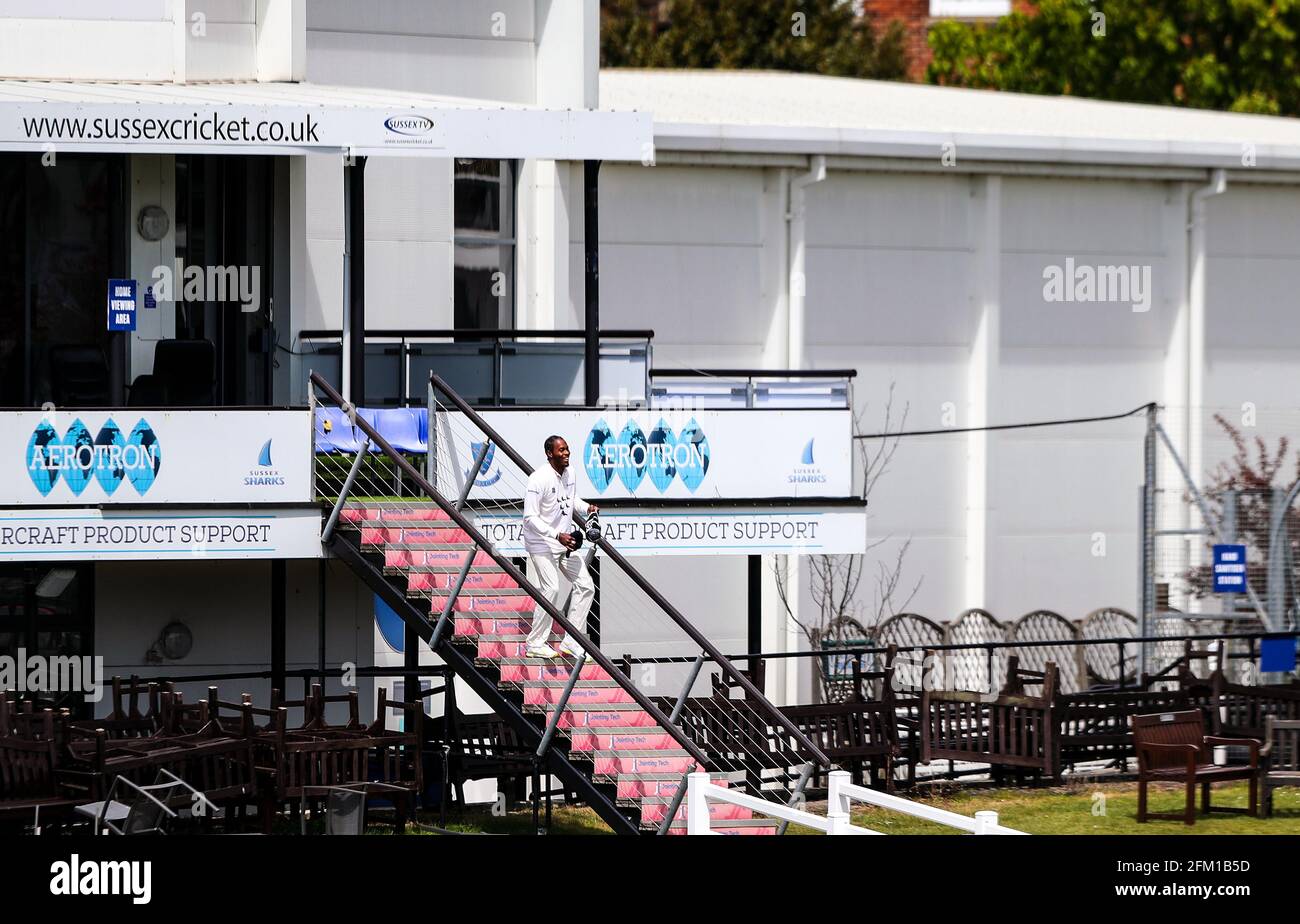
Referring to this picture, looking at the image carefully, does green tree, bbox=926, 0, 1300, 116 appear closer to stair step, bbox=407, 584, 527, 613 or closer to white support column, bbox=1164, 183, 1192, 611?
white support column, bbox=1164, 183, 1192, 611

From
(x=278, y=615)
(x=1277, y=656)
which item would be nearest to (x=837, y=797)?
(x=278, y=615)

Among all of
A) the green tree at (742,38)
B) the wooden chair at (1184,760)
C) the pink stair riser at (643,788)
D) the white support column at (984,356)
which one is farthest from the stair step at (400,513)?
the green tree at (742,38)

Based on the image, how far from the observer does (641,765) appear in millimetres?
15828

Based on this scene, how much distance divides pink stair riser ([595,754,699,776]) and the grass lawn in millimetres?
1212

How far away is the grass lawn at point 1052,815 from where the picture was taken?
58.2 ft

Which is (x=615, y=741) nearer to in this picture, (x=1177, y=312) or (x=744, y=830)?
(x=744, y=830)

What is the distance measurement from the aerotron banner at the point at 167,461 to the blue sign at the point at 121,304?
1334mm

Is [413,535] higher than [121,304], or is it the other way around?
[121,304]

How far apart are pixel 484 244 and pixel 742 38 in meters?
28.4

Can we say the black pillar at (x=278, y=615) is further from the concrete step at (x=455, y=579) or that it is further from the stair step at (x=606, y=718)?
the stair step at (x=606, y=718)

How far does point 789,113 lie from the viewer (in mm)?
29531

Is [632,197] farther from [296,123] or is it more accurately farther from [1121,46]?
[1121,46]

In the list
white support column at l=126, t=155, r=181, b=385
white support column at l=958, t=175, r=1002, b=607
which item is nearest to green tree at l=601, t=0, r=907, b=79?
white support column at l=958, t=175, r=1002, b=607

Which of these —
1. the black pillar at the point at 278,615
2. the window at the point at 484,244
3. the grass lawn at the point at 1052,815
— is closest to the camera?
the grass lawn at the point at 1052,815
